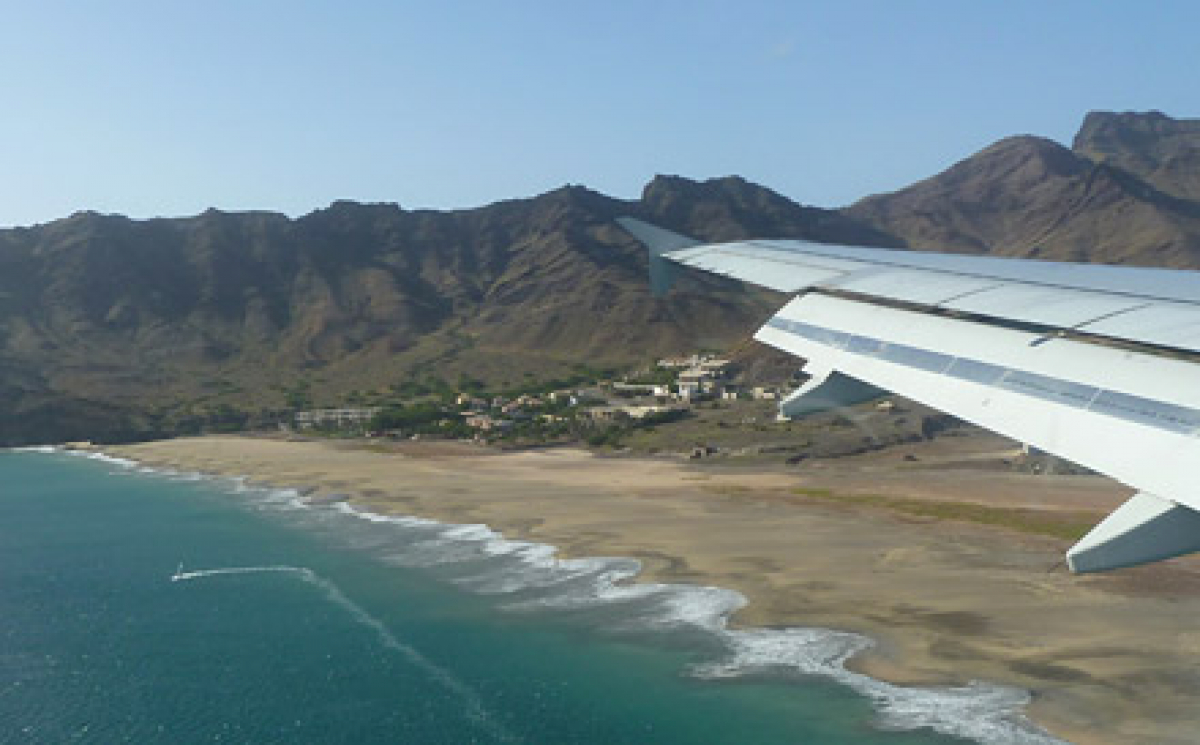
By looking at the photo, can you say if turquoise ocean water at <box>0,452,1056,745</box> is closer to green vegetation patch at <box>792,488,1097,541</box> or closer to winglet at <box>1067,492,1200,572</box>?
green vegetation patch at <box>792,488,1097,541</box>

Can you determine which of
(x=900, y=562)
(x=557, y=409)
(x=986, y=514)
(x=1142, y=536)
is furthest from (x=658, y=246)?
(x=557, y=409)

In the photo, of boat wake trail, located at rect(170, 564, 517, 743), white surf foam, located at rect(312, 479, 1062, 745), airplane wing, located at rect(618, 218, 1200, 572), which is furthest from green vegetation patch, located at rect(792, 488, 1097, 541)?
airplane wing, located at rect(618, 218, 1200, 572)

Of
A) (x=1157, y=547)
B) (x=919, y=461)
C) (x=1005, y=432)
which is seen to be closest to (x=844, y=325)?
(x=1005, y=432)

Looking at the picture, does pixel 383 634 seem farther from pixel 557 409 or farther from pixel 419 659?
pixel 557 409

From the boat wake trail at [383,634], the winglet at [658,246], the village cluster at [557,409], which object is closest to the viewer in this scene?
the winglet at [658,246]

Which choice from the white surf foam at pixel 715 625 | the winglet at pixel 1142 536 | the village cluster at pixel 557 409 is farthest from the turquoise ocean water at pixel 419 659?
the village cluster at pixel 557 409

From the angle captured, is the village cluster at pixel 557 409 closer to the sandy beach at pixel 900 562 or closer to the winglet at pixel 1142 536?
the sandy beach at pixel 900 562

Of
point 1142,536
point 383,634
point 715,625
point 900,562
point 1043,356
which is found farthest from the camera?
point 900,562
